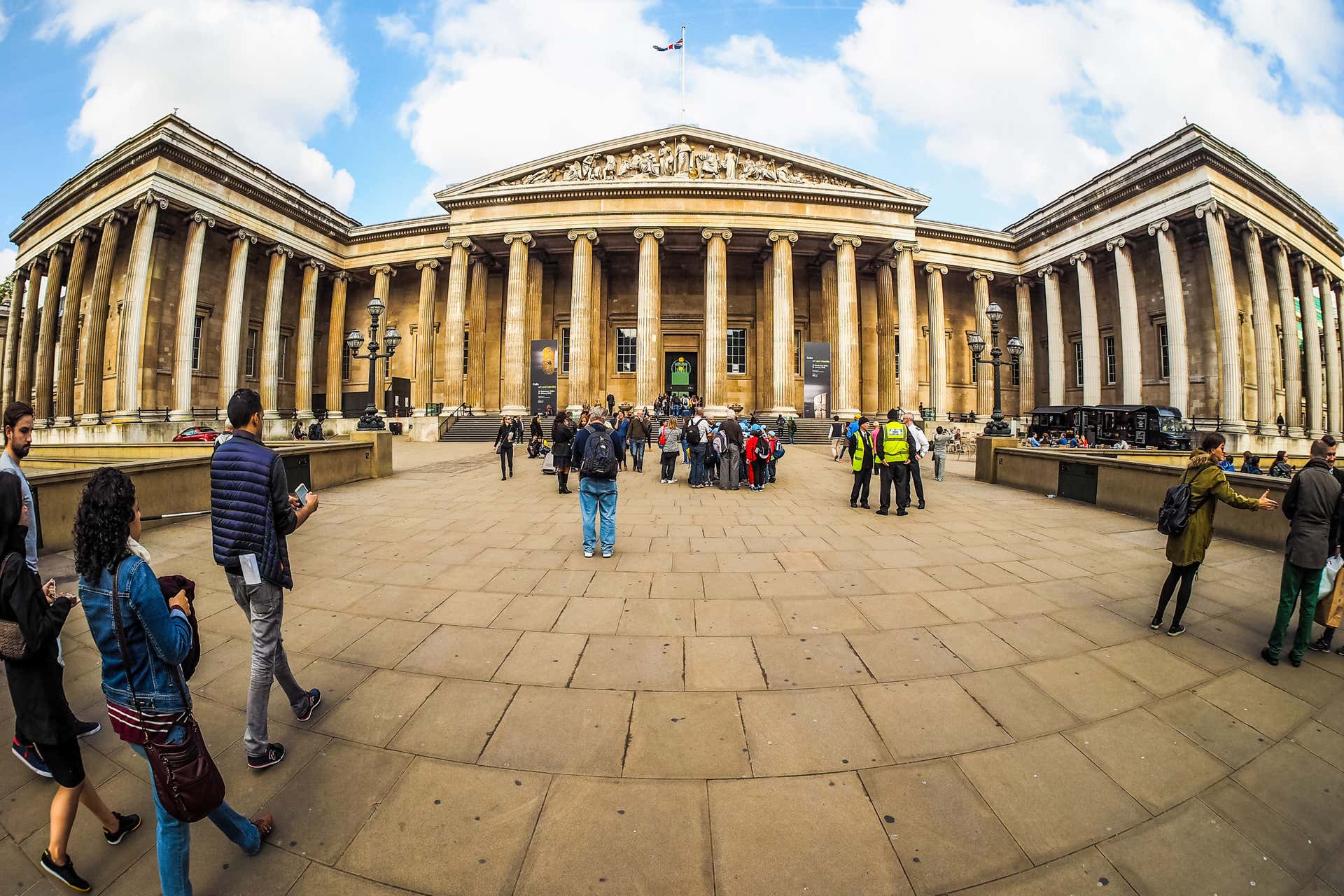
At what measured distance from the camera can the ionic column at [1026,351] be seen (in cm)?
3120

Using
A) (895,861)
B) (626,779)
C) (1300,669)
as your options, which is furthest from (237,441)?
(1300,669)

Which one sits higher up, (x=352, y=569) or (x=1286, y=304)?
(x=1286, y=304)

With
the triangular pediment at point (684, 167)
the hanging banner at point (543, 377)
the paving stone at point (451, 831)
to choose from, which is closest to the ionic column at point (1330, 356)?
the triangular pediment at point (684, 167)

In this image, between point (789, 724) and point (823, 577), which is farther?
point (823, 577)

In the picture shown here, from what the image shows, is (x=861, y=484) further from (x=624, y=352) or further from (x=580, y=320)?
(x=624, y=352)

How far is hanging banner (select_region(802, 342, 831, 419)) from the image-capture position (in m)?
23.6

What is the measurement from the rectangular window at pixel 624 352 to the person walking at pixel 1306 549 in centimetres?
2746

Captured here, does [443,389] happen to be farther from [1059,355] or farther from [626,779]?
[1059,355]

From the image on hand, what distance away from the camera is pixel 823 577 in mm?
5316

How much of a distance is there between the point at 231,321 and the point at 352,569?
95.6ft

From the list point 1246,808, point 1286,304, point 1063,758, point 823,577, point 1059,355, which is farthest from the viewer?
point 1059,355

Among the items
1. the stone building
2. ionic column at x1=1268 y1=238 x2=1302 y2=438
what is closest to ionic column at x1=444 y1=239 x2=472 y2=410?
the stone building

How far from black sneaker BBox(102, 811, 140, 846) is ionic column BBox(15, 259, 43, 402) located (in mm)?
47669

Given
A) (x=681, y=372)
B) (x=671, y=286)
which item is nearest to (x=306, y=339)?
(x=671, y=286)
